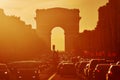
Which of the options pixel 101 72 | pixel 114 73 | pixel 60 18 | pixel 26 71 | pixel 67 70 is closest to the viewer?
pixel 114 73

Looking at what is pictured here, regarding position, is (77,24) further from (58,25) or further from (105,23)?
(105,23)

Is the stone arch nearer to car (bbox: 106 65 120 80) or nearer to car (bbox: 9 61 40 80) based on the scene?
car (bbox: 9 61 40 80)

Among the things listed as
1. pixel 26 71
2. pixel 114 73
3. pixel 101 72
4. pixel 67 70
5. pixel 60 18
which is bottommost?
pixel 114 73

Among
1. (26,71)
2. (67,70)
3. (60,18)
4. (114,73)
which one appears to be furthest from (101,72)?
(60,18)

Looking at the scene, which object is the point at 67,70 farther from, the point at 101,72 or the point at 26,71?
the point at 101,72

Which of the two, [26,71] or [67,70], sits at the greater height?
[67,70]

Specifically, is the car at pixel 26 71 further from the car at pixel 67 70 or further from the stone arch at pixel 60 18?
the stone arch at pixel 60 18

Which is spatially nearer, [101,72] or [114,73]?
A: [114,73]

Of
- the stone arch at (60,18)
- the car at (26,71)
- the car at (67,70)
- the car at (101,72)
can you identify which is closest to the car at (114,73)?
the car at (101,72)

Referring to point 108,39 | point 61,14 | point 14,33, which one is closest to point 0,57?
point 14,33

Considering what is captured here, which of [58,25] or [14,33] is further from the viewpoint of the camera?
[58,25]

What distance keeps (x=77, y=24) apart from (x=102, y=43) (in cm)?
3941

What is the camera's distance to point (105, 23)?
501 feet

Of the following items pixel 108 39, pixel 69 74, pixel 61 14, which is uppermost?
pixel 61 14
